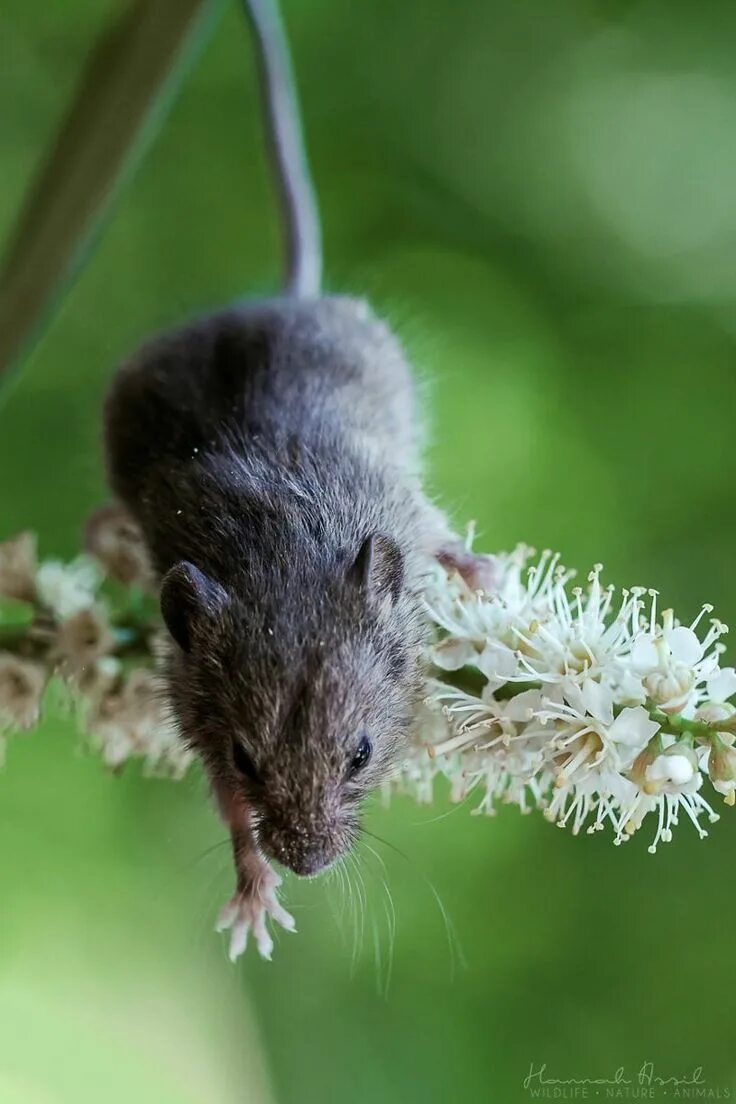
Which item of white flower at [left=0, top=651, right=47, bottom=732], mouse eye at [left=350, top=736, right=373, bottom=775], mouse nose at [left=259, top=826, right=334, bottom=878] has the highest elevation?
white flower at [left=0, top=651, right=47, bottom=732]

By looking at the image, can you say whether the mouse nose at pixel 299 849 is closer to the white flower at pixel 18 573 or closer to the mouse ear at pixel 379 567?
the mouse ear at pixel 379 567

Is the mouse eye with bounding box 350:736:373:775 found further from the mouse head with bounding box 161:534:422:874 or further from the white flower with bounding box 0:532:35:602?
the white flower with bounding box 0:532:35:602

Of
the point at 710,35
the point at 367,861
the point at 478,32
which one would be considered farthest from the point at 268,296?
the point at 710,35

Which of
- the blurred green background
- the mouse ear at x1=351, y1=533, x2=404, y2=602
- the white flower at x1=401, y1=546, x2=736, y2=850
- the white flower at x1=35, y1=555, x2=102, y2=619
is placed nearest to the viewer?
the white flower at x1=401, y1=546, x2=736, y2=850

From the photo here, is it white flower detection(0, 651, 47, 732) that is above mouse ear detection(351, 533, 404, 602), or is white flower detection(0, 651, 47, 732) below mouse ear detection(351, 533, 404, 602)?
below

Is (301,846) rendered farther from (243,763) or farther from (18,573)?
(18,573)

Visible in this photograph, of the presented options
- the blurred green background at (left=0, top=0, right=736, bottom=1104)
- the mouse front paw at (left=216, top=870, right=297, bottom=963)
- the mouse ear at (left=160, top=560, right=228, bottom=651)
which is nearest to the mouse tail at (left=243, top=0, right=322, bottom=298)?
the blurred green background at (left=0, top=0, right=736, bottom=1104)

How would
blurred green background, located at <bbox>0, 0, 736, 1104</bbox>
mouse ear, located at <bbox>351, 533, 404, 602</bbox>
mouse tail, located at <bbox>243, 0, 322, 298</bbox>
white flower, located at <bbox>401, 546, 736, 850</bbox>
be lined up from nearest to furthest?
white flower, located at <bbox>401, 546, 736, 850</bbox> < mouse ear, located at <bbox>351, 533, 404, 602</bbox> < mouse tail, located at <bbox>243, 0, 322, 298</bbox> < blurred green background, located at <bbox>0, 0, 736, 1104</bbox>

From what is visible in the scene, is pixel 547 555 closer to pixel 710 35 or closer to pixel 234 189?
pixel 234 189
